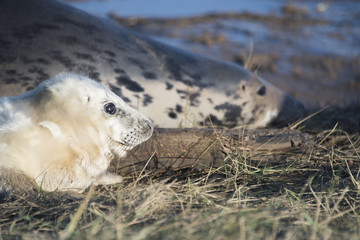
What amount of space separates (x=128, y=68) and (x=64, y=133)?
1.50 m

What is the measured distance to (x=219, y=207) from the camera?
1842 mm

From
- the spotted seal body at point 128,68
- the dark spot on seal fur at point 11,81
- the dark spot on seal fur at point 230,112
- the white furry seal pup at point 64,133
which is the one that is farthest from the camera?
the dark spot on seal fur at point 230,112

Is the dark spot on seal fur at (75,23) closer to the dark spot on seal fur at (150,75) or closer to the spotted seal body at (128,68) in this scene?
the spotted seal body at (128,68)

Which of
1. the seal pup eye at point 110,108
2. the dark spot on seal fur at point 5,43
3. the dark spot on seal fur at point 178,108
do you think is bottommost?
the dark spot on seal fur at point 178,108

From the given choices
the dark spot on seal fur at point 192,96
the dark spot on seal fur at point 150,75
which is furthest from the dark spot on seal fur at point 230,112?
the dark spot on seal fur at point 150,75

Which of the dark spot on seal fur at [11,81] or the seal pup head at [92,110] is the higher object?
the seal pup head at [92,110]

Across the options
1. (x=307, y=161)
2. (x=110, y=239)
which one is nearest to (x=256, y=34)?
(x=307, y=161)

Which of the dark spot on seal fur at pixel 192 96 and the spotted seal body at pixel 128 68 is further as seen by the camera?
the dark spot on seal fur at pixel 192 96

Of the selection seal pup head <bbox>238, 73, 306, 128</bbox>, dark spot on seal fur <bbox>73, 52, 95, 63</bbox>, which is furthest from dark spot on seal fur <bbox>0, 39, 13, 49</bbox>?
seal pup head <bbox>238, 73, 306, 128</bbox>

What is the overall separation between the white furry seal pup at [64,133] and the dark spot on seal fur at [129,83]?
1.17 m

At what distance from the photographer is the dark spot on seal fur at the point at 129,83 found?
136 inches

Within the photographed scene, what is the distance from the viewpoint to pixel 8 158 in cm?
202

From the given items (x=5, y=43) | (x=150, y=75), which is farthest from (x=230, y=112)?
(x=5, y=43)

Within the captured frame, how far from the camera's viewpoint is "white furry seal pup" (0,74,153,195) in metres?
2.05
